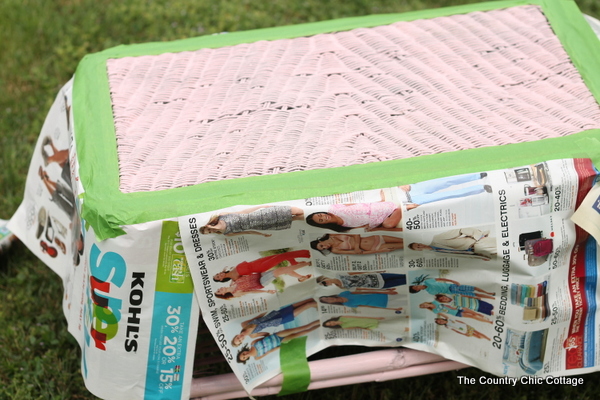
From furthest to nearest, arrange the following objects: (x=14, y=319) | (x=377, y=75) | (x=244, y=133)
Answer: (x=14, y=319) → (x=377, y=75) → (x=244, y=133)

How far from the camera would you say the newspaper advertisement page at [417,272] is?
1.38 metres

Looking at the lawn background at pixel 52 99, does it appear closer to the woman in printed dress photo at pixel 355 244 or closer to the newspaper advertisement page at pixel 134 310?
the newspaper advertisement page at pixel 134 310

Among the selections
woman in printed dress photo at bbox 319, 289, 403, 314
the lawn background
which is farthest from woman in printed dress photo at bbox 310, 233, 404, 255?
the lawn background

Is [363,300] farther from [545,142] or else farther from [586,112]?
[586,112]

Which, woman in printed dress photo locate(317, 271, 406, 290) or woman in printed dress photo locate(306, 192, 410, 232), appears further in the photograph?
woman in printed dress photo locate(317, 271, 406, 290)

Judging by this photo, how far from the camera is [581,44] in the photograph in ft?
5.62

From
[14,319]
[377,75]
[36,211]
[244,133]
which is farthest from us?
[14,319]

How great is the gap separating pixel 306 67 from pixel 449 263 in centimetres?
62

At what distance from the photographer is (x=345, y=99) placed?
1649 millimetres

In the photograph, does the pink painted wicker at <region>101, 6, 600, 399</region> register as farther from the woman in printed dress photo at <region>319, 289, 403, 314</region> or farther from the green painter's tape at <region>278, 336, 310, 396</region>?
the woman in printed dress photo at <region>319, 289, 403, 314</region>

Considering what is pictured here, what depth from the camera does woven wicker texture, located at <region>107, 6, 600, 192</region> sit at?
1517 mm

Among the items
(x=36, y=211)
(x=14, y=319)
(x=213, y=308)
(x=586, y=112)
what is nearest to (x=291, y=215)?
(x=213, y=308)

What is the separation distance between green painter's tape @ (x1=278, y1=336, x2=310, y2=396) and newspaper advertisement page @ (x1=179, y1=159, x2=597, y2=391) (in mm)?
21

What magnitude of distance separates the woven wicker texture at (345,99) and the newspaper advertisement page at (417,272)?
144mm
